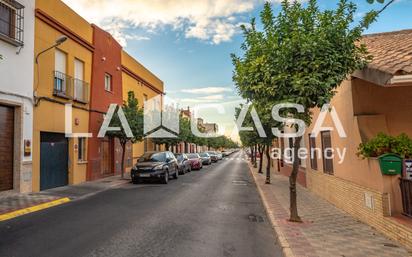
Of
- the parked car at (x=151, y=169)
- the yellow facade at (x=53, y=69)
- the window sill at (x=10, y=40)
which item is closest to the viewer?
the window sill at (x=10, y=40)

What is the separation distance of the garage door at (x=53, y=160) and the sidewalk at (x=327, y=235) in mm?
9393

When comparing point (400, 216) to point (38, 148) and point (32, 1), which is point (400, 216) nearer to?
point (38, 148)

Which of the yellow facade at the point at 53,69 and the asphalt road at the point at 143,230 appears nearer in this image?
the asphalt road at the point at 143,230

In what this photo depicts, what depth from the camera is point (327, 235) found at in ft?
21.7

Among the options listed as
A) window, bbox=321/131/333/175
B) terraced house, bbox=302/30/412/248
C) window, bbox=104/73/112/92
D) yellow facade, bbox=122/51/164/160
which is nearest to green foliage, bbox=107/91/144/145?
window, bbox=104/73/112/92

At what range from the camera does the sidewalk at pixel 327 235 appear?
5.50 m

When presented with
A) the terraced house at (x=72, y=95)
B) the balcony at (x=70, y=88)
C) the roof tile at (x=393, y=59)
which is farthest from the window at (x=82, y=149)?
the roof tile at (x=393, y=59)

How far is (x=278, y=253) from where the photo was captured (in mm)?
5660

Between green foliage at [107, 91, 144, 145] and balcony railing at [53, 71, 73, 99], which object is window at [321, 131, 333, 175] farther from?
balcony railing at [53, 71, 73, 99]

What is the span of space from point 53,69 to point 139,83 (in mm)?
12059

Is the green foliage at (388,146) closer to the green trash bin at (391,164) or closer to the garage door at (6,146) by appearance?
the green trash bin at (391,164)

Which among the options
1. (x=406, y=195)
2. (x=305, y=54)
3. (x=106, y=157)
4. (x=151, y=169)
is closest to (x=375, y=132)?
(x=406, y=195)

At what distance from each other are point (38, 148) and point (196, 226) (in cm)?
874

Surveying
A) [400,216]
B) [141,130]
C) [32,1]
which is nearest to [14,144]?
[32,1]
